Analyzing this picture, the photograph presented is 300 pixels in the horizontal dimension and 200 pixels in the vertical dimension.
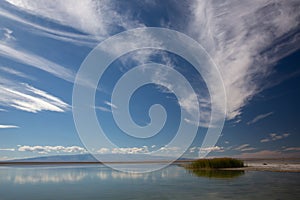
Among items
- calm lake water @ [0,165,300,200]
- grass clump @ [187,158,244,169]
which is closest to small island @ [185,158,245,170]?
grass clump @ [187,158,244,169]

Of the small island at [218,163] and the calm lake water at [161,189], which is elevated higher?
the small island at [218,163]

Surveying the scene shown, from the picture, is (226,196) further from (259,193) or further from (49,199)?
(49,199)

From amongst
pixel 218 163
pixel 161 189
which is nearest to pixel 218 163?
pixel 218 163

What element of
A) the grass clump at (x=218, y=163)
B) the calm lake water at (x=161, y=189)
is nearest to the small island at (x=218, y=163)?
the grass clump at (x=218, y=163)

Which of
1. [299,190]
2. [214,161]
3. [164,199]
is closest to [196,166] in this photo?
[214,161]

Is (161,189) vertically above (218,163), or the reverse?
(218,163)

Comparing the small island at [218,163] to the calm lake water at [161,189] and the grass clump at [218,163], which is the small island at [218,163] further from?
the calm lake water at [161,189]

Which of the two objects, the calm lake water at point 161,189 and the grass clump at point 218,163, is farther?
the grass clump at point 218,163

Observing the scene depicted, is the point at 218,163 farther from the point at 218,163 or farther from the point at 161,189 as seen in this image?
the point at 161,189

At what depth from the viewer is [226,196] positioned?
75.6 ft

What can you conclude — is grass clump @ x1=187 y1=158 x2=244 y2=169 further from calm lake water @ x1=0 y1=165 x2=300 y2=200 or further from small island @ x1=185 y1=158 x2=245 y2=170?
calm lake water @ x1=0 y1=165 x2=300 y2=200

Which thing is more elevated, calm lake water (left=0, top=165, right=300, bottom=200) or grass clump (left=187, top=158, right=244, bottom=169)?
grass clump (left=187, top=158, right=244, bottom=169)

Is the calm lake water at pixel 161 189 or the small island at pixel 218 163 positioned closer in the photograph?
the calm lake water at pixel 161 189

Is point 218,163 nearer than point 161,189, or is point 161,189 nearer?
point 161,189
